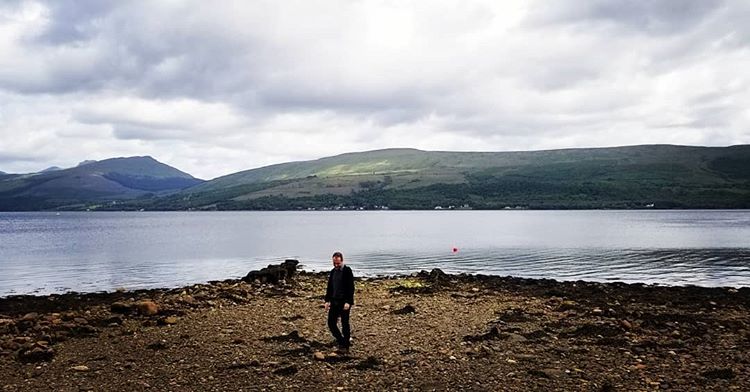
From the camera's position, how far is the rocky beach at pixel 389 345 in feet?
44.2

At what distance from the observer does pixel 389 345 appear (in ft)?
56.2

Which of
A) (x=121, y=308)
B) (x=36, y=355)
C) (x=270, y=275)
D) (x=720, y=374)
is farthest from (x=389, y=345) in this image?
(x=270, y=275)

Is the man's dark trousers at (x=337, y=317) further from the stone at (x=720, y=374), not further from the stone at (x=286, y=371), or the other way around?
the stone at (x=720, y=374)

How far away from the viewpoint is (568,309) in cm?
2378

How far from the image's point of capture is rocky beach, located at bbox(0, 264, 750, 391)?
44.2 ft

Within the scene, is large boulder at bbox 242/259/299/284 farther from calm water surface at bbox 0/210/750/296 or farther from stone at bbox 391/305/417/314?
stone at bbox 391/305/417/314

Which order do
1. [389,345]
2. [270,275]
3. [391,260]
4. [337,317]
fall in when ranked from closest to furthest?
[337,317], [389,345], [270,275], [391,260]

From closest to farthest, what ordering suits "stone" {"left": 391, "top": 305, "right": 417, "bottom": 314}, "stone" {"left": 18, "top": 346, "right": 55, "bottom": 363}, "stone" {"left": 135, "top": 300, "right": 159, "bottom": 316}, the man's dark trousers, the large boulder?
"stone" {"left": 18, "top": 346, "right": 55, "bottom": 363}, the man's dark trousers, "stone" {"left": 135, "top": 300, "right": 159, "bottom": 316}, "stone" {"left": 391, "top": 305, "right": 417, "bottom": 314}, the large boulder

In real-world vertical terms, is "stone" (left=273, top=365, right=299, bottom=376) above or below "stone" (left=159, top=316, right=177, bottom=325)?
below

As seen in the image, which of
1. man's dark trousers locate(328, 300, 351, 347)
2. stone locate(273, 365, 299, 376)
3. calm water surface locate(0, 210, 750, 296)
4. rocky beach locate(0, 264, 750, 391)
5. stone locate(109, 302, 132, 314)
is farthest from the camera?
calm water surface locate(0, 210, 750, 296)

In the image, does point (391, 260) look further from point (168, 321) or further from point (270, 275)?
point (168, 321)

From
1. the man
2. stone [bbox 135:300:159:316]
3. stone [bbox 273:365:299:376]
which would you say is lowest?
stone [bbox 273:365:299:376]

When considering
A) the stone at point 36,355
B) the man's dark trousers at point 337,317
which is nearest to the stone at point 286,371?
the man's dark trousers at point 337,317

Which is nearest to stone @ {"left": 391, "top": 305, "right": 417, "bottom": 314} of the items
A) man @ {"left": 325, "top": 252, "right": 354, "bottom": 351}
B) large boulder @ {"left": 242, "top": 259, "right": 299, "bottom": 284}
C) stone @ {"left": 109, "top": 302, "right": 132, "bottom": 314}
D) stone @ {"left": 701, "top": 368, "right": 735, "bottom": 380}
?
man @ {"left": 325, "top": 252, "right": 354, "bottom": 351}
